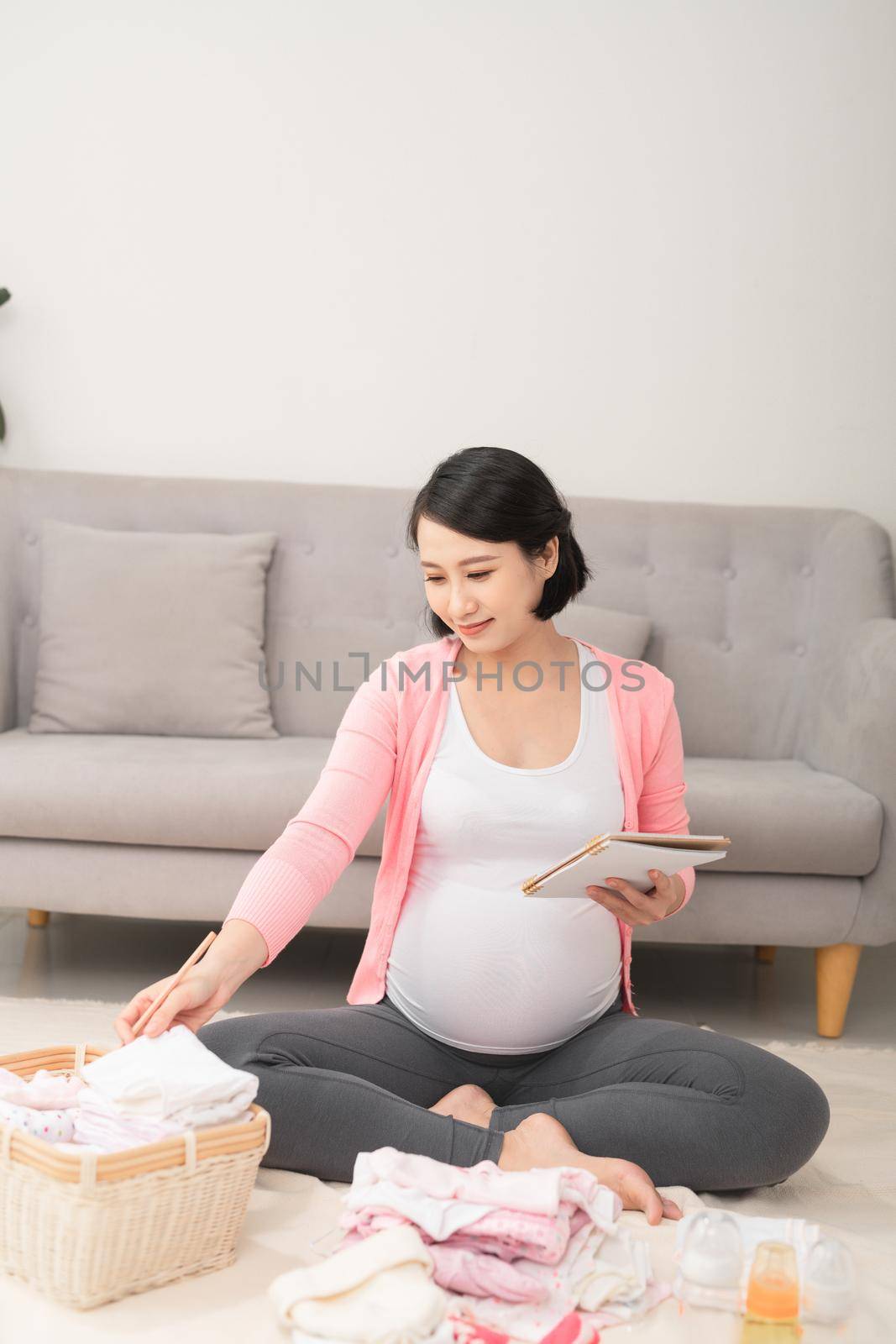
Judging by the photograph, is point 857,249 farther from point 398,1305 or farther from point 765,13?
point 398,1305

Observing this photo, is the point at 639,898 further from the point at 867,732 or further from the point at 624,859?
the point at 867,732

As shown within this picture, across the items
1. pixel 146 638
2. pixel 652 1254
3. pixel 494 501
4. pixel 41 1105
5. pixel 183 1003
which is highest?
pixel 494 501

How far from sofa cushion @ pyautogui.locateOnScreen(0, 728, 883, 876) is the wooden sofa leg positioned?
157mm

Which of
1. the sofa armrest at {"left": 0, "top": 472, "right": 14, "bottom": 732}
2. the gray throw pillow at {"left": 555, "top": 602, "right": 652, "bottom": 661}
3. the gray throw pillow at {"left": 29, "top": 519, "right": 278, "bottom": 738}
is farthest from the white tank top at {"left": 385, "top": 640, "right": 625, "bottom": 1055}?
the sofa armrest at {"left": 0, "top": 472, "right": 14, "bottom": 732}

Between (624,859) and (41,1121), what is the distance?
0.66 m

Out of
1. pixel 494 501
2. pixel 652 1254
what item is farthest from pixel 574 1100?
pixel 494 501

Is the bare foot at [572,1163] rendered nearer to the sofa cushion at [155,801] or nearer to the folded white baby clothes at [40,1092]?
the folded white baby clothes at [40,1092]

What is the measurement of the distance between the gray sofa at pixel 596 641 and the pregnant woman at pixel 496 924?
1.98 ft

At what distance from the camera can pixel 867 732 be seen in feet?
7.89

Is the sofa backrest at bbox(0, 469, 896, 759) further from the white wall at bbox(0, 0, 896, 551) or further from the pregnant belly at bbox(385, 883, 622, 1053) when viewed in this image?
the pregnant belly at bbox(385, 883, 622, 1053)

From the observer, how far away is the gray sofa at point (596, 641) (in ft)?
7.42

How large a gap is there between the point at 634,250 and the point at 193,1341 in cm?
263

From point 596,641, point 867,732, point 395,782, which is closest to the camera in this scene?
point 395,782

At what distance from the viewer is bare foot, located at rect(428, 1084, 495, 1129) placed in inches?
59.4
